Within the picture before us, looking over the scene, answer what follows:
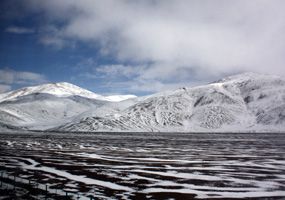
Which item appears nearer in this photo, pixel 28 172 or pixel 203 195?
pixel 203 195

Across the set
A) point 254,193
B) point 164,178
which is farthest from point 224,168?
point 254,193

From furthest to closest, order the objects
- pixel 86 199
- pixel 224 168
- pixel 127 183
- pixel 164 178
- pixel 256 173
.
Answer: pixel 224 168
pixel 256 173
pixel 164 178
pixel 127 183
pixel 86 199

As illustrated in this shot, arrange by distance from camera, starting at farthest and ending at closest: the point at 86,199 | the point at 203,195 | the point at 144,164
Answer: the point at 144,164, the point at 203,195, the point at 86,199

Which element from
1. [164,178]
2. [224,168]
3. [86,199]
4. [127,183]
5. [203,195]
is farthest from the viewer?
[224,168]

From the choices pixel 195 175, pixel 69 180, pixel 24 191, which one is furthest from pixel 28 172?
pixel 195 175

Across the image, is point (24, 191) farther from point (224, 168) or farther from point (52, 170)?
point (224, 168)

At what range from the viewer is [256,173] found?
41.8m

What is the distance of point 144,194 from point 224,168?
64.1ft

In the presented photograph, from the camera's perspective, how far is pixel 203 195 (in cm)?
3005

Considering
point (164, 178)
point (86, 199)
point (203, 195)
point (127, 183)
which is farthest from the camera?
point (164, 178)

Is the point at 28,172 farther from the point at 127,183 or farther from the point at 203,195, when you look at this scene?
the point at 203,195

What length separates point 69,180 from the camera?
37.1 meters

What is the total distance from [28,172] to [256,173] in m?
27.9

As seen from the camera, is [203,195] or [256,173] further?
[256,173]
